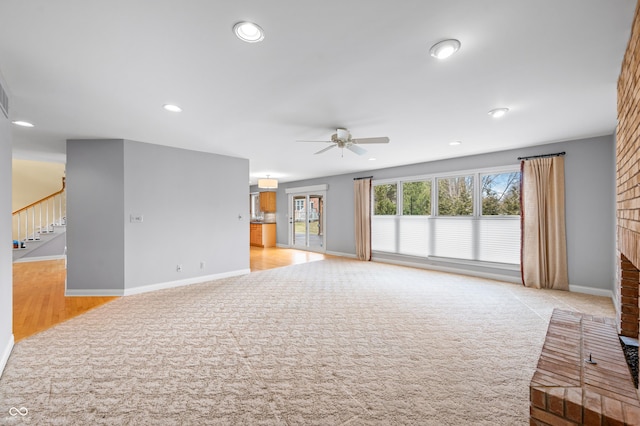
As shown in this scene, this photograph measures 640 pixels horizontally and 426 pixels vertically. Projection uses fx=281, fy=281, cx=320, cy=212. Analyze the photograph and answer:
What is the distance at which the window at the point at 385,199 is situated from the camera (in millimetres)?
7219

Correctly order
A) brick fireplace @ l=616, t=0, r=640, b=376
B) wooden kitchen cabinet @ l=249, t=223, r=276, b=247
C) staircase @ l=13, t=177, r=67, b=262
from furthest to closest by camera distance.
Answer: wooden kitchen cabinet @ l=249, t=223, r=276, b=247
staircase @ l=13, t=177, r=67, b=262
brick fireplace @ l=616, t=0, r=640, b=376

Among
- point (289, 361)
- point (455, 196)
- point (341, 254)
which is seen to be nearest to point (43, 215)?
point (341, 254)

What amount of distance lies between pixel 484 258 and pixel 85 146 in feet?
24.1

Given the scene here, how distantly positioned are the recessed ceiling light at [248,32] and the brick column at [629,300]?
3.48 meters

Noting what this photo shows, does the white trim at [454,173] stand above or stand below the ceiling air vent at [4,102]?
below

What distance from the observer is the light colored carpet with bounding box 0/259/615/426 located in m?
1.86

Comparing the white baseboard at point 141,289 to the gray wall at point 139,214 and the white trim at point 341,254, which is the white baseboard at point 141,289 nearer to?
the gray wall at point 139,214

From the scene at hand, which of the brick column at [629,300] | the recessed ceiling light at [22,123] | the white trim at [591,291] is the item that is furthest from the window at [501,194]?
the recessed ceiling light at [22,123]

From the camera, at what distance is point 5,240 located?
2.49m

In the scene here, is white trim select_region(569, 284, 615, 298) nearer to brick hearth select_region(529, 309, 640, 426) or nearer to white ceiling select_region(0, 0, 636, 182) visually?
white ceiling select_region(0, 0, 636, 182)

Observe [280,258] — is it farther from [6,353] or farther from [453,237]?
[6,353]

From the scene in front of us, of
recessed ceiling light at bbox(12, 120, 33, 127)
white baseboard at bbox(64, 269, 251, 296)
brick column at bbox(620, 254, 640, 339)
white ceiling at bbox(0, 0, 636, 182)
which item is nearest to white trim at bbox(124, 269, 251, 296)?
white baseboard at bbox(64, 269, 251, 296)

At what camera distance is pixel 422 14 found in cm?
166

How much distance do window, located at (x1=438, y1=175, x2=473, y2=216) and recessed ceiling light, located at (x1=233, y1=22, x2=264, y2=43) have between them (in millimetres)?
5310
